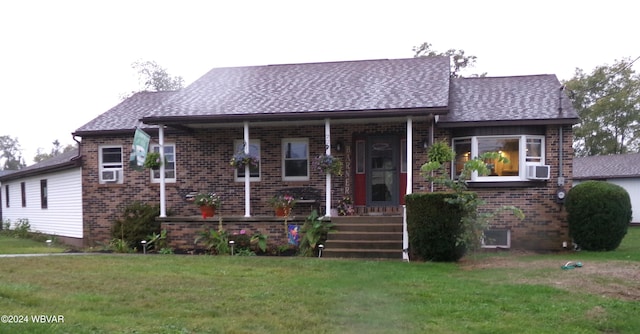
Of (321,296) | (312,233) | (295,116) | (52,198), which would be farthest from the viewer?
(52,198)

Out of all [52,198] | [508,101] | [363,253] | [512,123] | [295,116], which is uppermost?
[508,101]

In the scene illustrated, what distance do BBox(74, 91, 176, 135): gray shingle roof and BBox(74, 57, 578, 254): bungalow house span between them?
0.08 m

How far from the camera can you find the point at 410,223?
10.1 meters

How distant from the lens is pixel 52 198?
1700cm

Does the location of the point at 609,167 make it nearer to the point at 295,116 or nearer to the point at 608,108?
the point at 608,108

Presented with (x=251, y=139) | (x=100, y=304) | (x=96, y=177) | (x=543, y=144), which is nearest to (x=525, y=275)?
(x=543, y=144)

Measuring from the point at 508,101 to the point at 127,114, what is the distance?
11.0m

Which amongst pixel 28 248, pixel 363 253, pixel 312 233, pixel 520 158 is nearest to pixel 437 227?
pixel 363 253

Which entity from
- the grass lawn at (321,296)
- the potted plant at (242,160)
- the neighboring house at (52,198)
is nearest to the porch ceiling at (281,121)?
the potted plant at (242,160)

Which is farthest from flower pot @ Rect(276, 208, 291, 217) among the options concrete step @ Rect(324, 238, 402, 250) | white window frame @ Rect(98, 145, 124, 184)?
white window frame @ Rect(98, 145, 124, 184)

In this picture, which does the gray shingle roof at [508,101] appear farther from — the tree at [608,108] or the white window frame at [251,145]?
the tree at [608,108]

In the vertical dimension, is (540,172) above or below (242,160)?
below

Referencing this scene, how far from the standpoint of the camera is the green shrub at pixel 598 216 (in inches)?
445

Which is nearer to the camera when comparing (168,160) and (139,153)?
(139,153)
